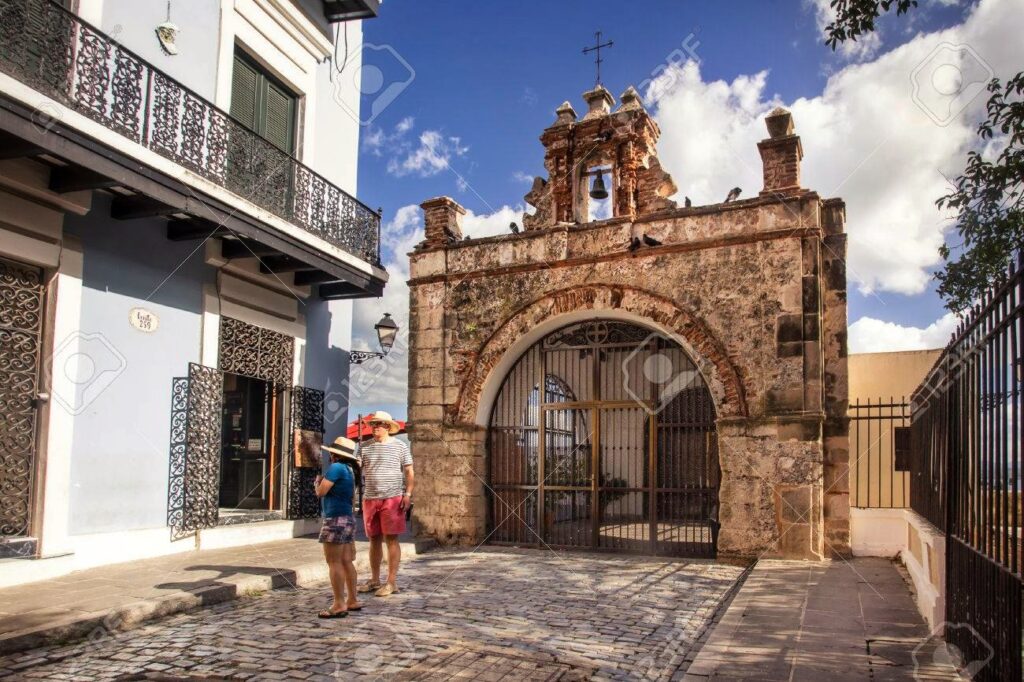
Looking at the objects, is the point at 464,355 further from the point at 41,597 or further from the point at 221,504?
the point at 41,597

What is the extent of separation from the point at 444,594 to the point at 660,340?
15.4 feet

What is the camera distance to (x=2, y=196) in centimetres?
708

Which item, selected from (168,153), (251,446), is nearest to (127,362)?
(168,153)

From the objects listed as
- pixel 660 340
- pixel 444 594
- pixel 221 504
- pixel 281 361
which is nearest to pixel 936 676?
pixel 444 594

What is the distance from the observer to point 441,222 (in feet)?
38.2

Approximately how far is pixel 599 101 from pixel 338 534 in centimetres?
764

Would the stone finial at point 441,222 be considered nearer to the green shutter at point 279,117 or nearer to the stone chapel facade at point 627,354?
the stone chapel facade at point 627,354

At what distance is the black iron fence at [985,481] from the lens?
3.18m

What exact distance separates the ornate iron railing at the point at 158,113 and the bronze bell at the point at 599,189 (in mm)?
3597

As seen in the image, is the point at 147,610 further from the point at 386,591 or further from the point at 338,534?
the point at 386,591

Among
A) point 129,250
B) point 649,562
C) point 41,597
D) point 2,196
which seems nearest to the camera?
point 41,597

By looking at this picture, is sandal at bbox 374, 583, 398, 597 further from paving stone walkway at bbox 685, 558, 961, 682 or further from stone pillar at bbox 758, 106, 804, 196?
stone pillar at bbox 758, 106, 804, 196

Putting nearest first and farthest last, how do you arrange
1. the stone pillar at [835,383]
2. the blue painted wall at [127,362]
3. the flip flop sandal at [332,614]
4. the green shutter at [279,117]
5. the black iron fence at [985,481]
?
1. the black iron fence at [985,481]
2. the flip flop sandal at [332,614]
3. the blue painted wall at [127,362]
4. the stone pillar at [835,383]
5. the green shutter at [279,117]

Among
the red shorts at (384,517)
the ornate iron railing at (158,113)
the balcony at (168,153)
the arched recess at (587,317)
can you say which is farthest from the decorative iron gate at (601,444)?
the red shorts at (384,517)
